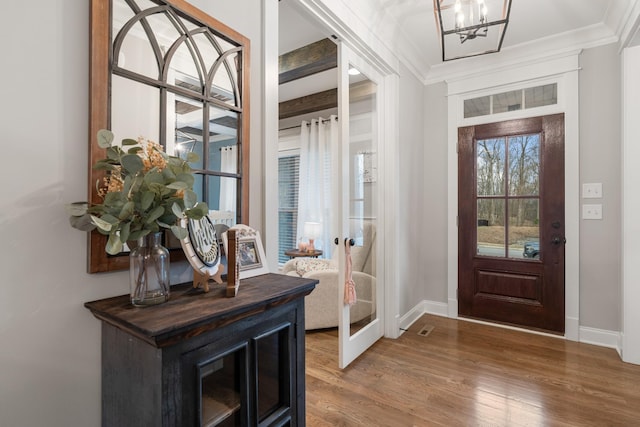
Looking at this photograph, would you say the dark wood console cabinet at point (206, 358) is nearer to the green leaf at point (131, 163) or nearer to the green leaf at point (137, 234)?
the green leaf at point (137, 234)

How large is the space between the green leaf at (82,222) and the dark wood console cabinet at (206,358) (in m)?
0.23

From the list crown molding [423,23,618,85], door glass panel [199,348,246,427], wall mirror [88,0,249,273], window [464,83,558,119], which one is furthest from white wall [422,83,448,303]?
door glass panel [199,348,246,427]

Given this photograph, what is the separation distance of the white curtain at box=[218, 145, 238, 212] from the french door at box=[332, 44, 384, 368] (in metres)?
1.07

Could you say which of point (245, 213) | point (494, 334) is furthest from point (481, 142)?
point (245, 213)

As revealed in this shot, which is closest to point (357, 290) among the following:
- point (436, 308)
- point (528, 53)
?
point (436, 308)

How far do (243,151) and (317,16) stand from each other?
1.15 m

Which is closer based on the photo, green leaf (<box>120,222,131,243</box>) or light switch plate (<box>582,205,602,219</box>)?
green leaf (<box>120,222,131,243</box>)

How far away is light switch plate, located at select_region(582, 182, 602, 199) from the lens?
2.71 m

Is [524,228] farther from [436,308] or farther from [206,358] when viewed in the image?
[206,358]

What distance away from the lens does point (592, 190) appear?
2.74m

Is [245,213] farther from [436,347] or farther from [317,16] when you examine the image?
[436,347]

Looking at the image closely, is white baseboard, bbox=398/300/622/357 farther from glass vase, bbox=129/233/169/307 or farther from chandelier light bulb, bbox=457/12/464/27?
glass vase, bbox=129/233/169/307

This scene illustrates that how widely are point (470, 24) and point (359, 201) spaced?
144 cm

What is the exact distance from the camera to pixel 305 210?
4746 mm
